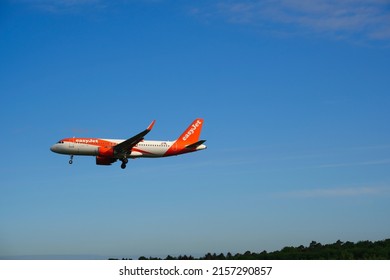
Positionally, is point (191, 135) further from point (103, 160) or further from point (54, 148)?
point (54, 148)

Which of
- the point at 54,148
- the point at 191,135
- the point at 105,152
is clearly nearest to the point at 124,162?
the point at 105,152

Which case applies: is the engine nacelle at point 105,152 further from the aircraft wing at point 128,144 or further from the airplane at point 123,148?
the aircraft wing at point 128,144

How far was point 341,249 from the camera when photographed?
51.9m

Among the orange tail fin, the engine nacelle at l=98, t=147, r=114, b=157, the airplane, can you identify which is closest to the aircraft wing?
the airplane

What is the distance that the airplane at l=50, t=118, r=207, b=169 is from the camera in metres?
95.0

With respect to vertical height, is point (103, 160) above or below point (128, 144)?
below

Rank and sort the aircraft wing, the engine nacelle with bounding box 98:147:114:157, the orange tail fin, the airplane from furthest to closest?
the orange tail fin → the aircraft wing → the engine nacelle with bounding box 98:147:114:157 → the airplane

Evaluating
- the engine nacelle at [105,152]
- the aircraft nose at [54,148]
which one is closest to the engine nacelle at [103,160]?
the engine nacelle at [105,152]

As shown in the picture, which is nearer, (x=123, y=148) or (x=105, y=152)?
(x=105, y=152)

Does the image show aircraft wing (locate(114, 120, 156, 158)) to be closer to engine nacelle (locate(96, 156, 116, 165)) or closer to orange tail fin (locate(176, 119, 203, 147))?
engine nacelle (locate(96, 156, 116, 165))

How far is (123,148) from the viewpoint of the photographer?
321ft

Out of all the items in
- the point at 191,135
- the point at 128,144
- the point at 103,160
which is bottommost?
the point at 103,160

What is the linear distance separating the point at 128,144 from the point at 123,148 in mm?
947
